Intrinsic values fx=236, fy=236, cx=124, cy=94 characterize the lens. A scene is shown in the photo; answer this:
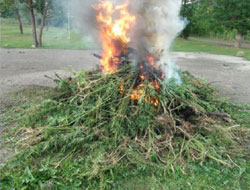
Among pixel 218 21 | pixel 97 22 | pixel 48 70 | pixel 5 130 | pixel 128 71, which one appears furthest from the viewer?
pixel 218 21

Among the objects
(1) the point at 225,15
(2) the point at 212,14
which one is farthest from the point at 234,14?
(2) the point at 212,14

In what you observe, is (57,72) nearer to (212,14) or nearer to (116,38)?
(116,38)

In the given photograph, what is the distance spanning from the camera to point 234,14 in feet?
55.7

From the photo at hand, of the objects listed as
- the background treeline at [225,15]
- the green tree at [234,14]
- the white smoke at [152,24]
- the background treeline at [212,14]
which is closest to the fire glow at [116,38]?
the white smoke at [152,24]

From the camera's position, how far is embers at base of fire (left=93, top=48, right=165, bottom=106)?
12.8ft

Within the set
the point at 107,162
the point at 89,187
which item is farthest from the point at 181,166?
the point at 89,187

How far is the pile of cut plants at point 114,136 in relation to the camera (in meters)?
2.90

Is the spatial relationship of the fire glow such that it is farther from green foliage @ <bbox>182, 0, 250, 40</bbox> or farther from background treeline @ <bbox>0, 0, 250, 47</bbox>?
green foliage @ <bbox>182, 0, 250, 40</bbox>

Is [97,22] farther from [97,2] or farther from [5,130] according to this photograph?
[5,130]

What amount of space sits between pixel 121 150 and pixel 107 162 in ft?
1.01

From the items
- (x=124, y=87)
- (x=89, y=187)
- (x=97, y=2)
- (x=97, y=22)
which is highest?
(x=97, y=2)

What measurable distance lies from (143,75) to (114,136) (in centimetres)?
130

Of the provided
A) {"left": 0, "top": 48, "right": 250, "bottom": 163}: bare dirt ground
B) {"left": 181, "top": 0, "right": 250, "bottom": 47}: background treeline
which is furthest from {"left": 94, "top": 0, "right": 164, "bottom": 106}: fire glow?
{"left": 181, "top": 0, "right": 250, "bottom": 47}: background treeline

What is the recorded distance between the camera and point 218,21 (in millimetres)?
18062
